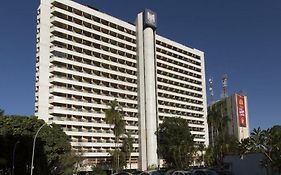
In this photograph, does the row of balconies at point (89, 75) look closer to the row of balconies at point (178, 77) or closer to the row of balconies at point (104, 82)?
the row of balconies at point (104, 82)

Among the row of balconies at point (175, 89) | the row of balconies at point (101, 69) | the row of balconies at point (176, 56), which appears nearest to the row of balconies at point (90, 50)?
the row of balconies at point (101, 69)

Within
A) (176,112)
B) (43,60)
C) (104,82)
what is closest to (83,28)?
(43,60)

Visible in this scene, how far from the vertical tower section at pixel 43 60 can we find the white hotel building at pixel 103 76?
0.71 ft

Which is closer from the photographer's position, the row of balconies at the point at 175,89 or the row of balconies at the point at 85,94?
the row of balconies at the point at 85,94

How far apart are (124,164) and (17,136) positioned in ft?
121

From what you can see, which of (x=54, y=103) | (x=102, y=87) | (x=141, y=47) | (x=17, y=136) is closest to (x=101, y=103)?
(x=102, y=87)

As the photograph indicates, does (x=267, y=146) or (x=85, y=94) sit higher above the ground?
(x=85, y=94)

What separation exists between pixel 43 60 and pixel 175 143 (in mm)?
40606

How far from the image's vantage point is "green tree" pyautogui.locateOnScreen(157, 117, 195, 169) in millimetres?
97450

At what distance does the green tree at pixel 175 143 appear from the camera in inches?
3837

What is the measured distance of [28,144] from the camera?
6381 cm

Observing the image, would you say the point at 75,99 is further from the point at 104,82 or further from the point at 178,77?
the point at 178,77

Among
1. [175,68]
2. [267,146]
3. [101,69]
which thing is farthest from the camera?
[175,68]

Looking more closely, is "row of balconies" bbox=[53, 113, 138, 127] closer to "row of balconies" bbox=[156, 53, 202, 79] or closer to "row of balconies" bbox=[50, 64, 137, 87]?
"row of balconies" bbox=[50, 64, 137, 87]
